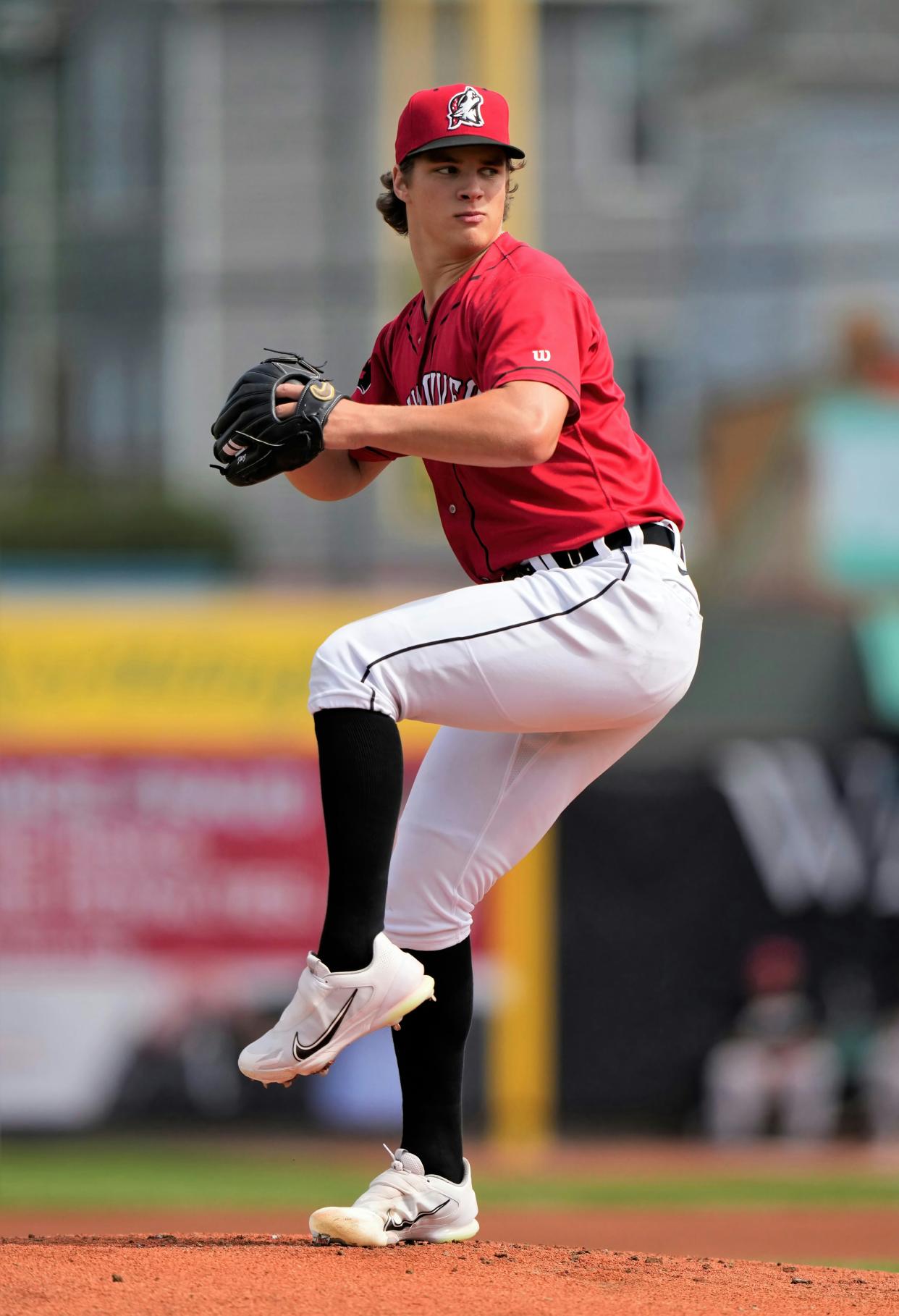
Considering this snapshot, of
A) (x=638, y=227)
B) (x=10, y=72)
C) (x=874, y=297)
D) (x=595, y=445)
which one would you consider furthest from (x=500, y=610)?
(x=10, y=72)

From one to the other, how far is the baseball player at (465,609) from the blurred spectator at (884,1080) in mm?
7724

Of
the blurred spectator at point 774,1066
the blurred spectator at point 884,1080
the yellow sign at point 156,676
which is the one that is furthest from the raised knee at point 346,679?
the blurred spectator at point 884,1080

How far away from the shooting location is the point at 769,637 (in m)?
11.7

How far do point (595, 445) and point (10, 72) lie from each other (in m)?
17.4

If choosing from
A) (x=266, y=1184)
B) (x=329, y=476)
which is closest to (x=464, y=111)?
(x=329, y=476)

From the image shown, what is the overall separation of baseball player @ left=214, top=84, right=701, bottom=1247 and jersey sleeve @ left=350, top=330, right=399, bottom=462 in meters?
0.09

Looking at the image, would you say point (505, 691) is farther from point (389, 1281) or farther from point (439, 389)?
point (389, 1281)

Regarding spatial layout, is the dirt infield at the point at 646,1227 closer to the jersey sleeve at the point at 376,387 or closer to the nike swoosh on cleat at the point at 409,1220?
the nike swoosh on cleat at the point at 409,1220

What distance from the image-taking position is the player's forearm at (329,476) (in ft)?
11.7

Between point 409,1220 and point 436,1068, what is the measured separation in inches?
11.6

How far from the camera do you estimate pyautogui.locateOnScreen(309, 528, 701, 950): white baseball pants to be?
3133 millimetres

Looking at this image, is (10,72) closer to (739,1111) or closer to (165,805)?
(165,805)

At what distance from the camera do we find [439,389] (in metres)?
3.34

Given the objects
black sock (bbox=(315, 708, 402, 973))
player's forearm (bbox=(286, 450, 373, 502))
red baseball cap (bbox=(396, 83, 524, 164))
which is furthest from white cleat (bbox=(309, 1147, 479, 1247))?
red baseball cap (bbox=(396, 83, 524, 164))
